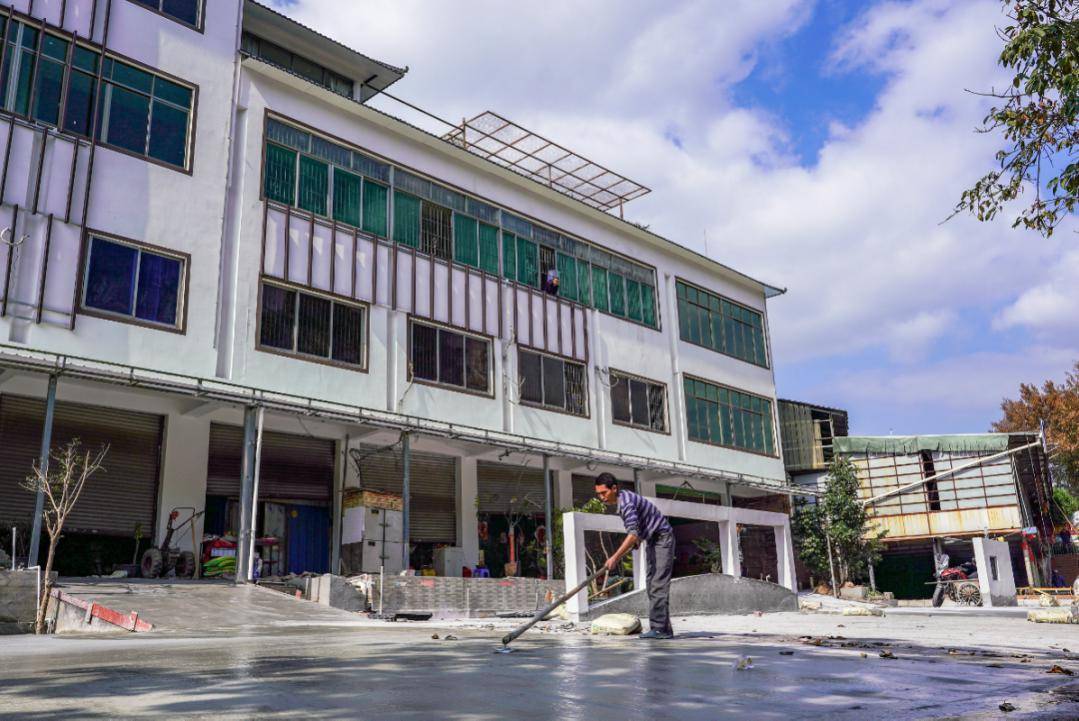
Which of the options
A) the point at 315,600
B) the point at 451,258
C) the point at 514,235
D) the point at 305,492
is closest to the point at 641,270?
the point at 514,235

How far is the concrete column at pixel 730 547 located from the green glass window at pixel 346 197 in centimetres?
1103

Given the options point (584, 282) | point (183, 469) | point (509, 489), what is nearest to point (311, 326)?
point (183, 469)

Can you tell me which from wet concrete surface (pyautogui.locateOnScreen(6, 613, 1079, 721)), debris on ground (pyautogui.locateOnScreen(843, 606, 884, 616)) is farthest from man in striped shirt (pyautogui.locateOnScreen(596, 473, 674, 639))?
debris on ground (pyautogui.locateOnScreen(843, 606, 884, 616))

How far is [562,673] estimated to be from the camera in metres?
5.23

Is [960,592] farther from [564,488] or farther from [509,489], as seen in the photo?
[509,489]

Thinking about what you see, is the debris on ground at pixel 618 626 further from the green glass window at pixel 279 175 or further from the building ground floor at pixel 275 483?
the green glass window at pixel 279 175

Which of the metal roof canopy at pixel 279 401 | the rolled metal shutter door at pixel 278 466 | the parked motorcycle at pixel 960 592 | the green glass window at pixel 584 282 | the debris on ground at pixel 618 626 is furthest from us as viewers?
the green glass window at pixel 584 282

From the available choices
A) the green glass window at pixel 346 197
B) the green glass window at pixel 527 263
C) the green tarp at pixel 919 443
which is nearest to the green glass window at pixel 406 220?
the green glass window at pixel 346 197

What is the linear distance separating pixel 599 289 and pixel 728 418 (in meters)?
7.35

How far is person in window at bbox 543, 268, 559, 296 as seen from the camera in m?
25.8

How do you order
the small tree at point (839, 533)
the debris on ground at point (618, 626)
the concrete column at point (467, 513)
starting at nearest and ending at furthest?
the debris on ground at point (618, 626) < the concrete column at point (467, 513) < the small tree at point (839, 533)

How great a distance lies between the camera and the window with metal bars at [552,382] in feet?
79.9

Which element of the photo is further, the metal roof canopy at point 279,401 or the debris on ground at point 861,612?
the metal roof canopy at point 279,401

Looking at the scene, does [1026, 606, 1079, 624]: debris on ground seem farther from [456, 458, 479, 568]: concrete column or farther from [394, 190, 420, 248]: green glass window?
[394, 190, 420, 248]: green glass window
